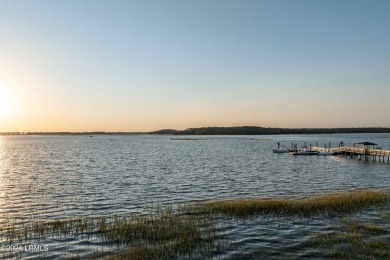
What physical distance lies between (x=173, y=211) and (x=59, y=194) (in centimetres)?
1301

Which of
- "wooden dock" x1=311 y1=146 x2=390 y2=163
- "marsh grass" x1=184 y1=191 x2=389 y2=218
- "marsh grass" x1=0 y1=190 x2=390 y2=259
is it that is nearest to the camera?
"marsh grass" x1=0 y1=190 x2=390 y2=259

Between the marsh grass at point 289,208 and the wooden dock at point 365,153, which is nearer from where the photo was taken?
the marsh grass at point 289,208

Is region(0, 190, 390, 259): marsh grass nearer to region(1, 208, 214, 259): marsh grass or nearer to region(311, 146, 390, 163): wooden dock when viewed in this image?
region(1, 208, 214, 259): marsh grass

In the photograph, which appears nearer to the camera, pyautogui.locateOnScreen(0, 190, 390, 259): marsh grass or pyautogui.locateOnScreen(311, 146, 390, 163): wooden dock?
pyautogui.locateOnScreen(0, 190, 390, 259): marsh grass

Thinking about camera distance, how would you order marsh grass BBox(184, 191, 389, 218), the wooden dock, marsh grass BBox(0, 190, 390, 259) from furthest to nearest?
the wooden dock
marsh grass BBox(184, 191, 389, 218)
marsh grass BBox(0, 190, 390, 259)

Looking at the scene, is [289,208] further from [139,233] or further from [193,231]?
[139,233]

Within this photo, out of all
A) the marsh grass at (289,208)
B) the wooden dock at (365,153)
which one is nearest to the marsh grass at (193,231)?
the marsh grass at (289,208)

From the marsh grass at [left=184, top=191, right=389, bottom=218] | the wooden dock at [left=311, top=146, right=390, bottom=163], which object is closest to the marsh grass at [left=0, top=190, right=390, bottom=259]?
the marsh grass at [left=184, top=191, right=389, bottom=218]

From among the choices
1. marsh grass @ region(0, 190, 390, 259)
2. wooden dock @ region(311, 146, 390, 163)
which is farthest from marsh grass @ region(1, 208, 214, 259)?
wooden dock @ region(311, 146, 390, 163)

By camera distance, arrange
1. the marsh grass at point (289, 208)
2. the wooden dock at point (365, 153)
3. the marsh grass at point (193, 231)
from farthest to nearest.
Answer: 1. the wooden dock at point (365, 153)
2. the marsh grass at point (289, 208)
3. the marsh grass at point (193, 231)

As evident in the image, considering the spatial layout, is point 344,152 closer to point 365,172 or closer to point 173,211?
point 365,172

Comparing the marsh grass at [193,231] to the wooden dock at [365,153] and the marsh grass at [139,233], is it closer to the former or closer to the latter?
the marsh grass at [139,233]

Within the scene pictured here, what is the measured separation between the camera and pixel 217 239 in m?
17.7

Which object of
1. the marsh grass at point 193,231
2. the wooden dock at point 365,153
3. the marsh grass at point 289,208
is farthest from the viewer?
the wooden dock at point 365,153
